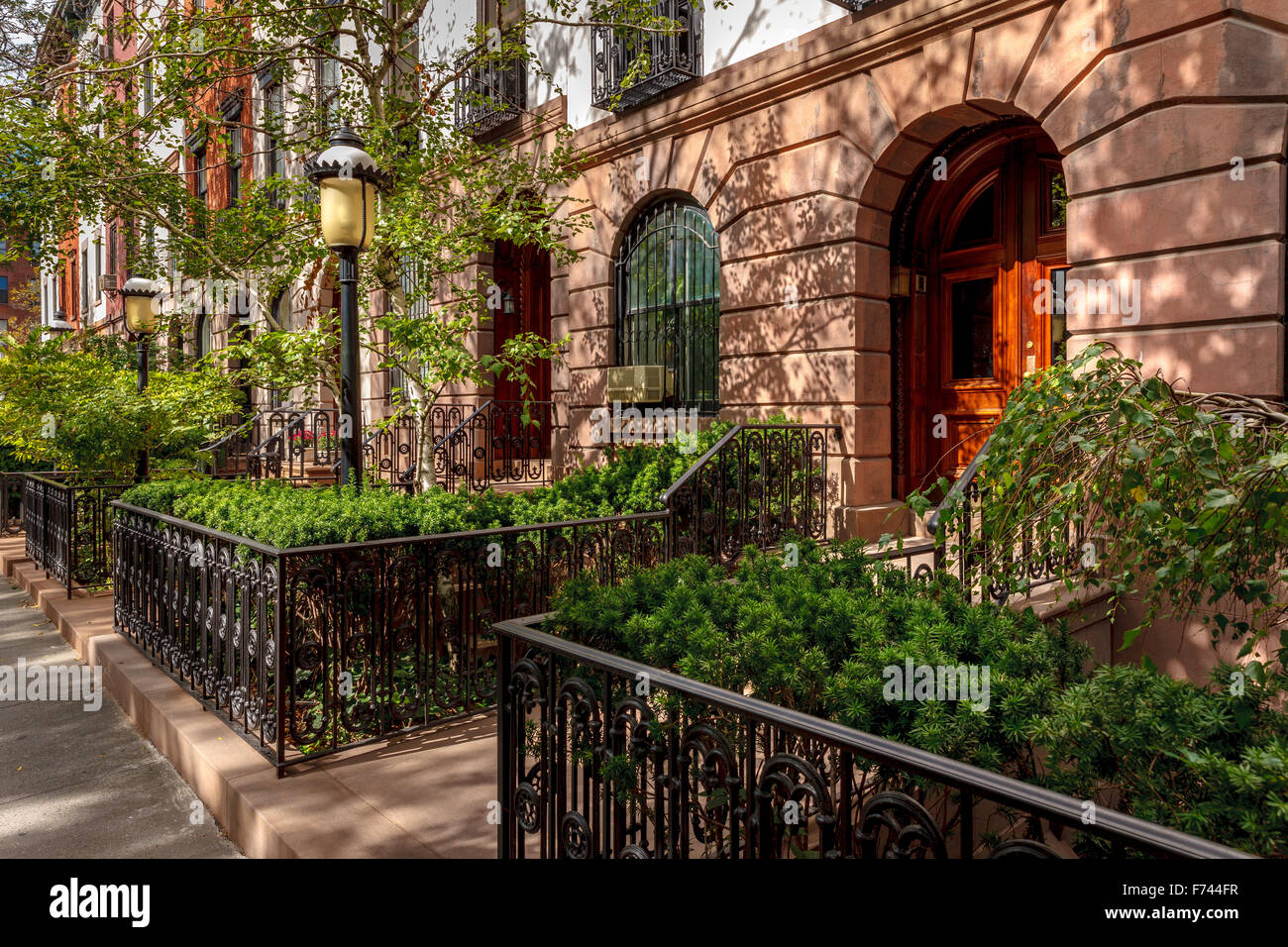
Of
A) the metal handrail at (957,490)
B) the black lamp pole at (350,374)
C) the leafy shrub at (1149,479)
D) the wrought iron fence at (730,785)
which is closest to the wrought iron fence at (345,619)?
the black lamp pole at (350,374)

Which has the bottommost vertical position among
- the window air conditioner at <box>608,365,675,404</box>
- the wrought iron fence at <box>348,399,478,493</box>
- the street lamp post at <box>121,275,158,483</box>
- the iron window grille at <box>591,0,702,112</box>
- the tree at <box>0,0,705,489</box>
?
the wrought iron fence at <box>348,399,478,493</box>

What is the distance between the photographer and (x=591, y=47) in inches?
490

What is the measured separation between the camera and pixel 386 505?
222 inches

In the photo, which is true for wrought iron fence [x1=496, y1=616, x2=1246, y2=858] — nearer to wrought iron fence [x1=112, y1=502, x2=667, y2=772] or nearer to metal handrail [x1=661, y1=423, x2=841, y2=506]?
wrought iron fence [x1=112, y1=502, x2=667, y2=772]

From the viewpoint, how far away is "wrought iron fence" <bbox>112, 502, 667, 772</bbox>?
188 inches

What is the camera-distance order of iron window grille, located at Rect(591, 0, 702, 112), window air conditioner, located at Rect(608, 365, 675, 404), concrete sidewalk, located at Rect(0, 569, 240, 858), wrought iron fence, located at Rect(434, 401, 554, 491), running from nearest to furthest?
concrete sidewalk, located at Rect(0, 569, 240, 858)
iron window grille, located at Rect(591, 0, 702, 112)
window air conditioner, located at Rect(608, 365, 675, 404)
wrought iron fence, located at Rect(434, 401, 554, 491)

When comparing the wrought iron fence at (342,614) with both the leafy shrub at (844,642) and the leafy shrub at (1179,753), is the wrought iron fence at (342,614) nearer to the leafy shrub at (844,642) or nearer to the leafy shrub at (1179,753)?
the leafy shrub at (844,642)

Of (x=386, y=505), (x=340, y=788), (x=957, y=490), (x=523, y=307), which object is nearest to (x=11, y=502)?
(x=523, y=307)

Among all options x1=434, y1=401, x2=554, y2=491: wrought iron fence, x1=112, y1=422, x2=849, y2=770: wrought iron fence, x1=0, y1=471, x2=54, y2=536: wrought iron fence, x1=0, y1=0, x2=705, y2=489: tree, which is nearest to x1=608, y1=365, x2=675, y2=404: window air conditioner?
x1=434, y1=401, x2=554, y2=491: wrought iron fence

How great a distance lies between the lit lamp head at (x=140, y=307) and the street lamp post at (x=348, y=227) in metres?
6.15

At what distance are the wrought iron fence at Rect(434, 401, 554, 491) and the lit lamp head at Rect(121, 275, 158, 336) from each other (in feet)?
13.3

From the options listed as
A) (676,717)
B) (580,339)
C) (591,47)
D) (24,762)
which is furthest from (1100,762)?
(591,47)

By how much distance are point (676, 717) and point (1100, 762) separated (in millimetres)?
1095

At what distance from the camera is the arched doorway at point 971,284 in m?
9.33
